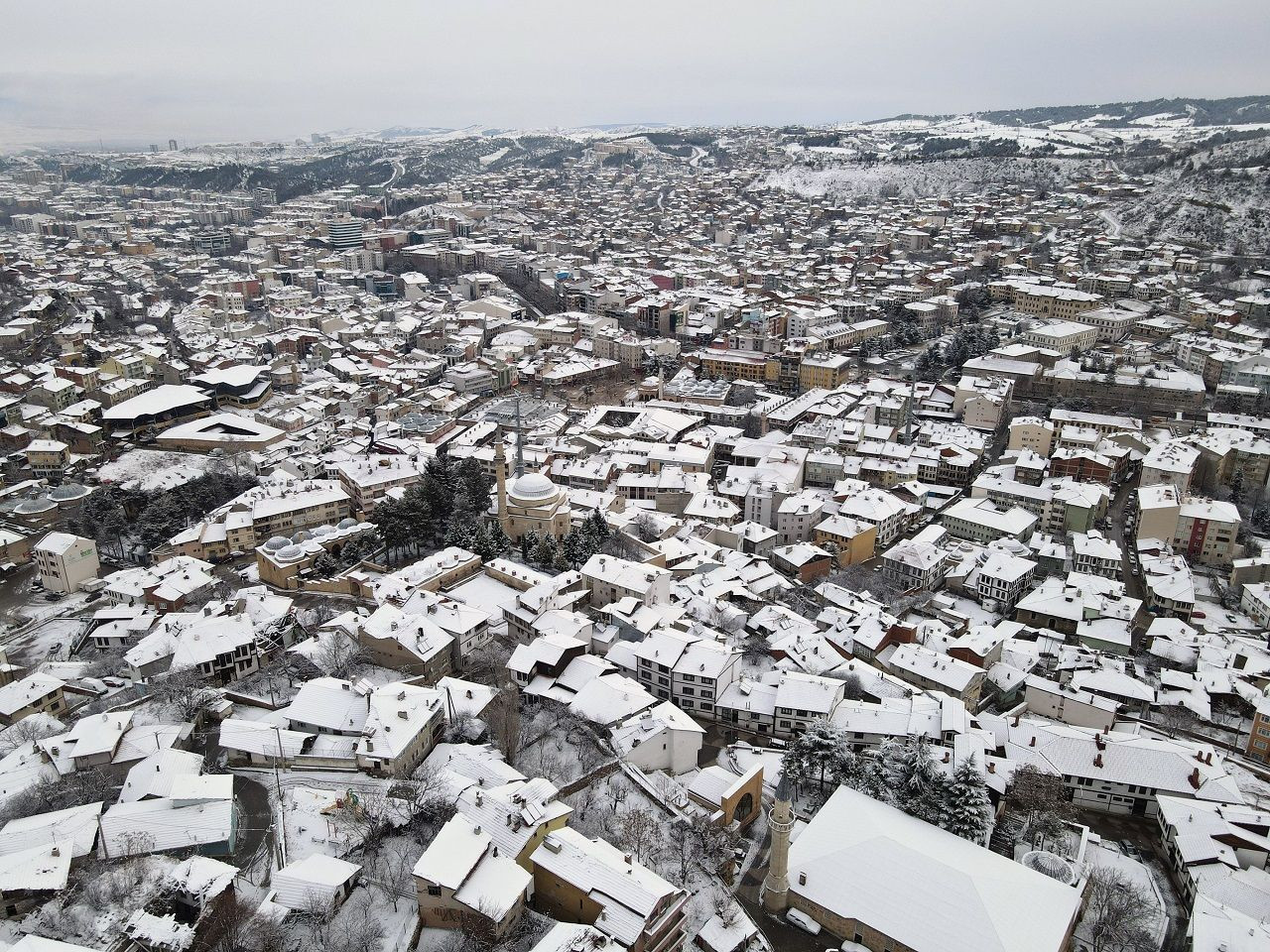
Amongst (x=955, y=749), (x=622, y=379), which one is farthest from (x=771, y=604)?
(x=622, y=379)

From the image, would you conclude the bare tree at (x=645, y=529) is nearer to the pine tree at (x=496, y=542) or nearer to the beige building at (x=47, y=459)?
the pine tree at (x=496, y=542)

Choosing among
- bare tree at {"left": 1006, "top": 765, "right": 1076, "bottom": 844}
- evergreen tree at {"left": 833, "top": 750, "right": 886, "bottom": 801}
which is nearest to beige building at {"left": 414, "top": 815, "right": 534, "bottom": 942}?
evergreen tree at {"left": 833, "top": 750, "right": 886, "bottom": 801}

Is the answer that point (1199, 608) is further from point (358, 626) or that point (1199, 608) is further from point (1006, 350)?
point (358, 626)

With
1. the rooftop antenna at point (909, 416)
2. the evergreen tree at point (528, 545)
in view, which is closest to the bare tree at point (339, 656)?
the evergreen tree at point (528, 545)

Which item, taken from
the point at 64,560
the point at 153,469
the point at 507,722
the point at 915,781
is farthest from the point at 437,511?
the point at 915,781

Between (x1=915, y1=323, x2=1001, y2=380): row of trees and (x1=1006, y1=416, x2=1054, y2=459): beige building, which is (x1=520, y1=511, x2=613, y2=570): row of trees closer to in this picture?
(x1=1006, y1=416, x2=1054, y2=459): beige building

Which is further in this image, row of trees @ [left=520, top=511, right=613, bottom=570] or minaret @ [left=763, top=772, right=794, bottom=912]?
row of trees @ [left=520, top=511, right=613, bottom=570]
